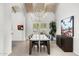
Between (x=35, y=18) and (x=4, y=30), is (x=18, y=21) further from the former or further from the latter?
(x=4, y=30)

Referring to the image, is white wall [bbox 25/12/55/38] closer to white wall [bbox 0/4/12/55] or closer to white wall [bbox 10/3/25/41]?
white wall [bbox 10/3/25/41]

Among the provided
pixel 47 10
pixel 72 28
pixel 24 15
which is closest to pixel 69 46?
pixel 72 28

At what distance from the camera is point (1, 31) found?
3.21 m

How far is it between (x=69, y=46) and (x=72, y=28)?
70 centimetres

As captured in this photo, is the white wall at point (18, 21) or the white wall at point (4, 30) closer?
the white wall at point (4, 30)

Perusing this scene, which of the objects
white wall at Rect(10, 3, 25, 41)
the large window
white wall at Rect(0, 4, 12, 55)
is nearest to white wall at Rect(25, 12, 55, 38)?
the large window

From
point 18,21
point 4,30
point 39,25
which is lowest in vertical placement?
point 4,30

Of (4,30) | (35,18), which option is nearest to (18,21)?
(35,18)

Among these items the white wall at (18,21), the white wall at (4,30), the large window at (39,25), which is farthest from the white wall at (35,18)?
the white wall at (4,30)

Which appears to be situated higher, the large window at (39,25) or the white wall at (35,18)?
the white wall at (35,18)

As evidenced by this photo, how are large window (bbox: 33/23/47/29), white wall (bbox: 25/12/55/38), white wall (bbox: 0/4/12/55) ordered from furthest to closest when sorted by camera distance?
white wall (bbox: 25/12/55/38)
large window (bbox: 33/23/47/29)
white wall (bbox: 0/4/12/55)

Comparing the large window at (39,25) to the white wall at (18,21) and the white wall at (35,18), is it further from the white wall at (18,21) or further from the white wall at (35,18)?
the white wall at (18,21)

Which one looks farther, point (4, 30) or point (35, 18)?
point (35, 18)

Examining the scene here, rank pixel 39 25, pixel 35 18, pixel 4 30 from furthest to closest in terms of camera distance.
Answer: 1. pixel 35 18
2. pixel 39 25
3. pixel 4 30
